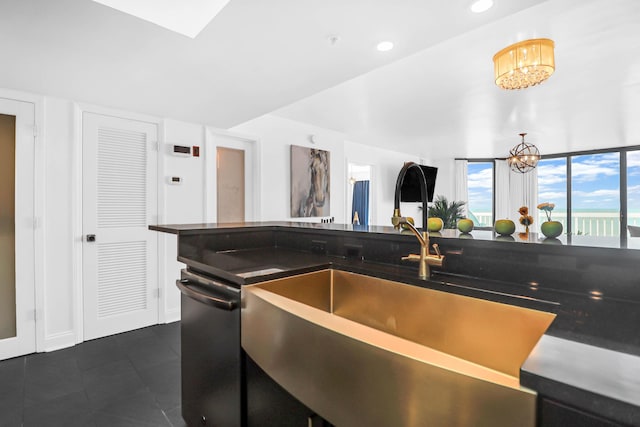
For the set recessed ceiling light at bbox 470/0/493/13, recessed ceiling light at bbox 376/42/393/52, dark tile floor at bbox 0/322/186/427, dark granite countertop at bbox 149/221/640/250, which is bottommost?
dark tile floor at bbox 0/322/186/427

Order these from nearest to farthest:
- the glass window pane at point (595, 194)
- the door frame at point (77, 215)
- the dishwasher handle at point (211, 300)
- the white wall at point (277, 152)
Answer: the dishwasher handle at point (211, 300), the door frame at point (77, 215), the white wall at point (277, 152), the glass window pane at point (595, 194)

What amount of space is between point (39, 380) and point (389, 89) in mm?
3863

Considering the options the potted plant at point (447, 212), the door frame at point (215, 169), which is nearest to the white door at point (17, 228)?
the door frame at point (215, 169)

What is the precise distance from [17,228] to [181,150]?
1.53 metres

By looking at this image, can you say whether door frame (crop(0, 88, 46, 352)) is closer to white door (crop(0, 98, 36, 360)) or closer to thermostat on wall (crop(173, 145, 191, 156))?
white door (crop(0, 98, 36, 360))

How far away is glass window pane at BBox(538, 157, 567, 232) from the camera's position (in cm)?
721

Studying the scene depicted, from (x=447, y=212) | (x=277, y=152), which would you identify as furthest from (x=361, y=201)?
(x=277, y=152)

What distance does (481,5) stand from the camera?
1532mm

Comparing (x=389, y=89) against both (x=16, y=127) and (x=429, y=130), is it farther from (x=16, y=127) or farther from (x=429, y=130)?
(x=16, y=127)

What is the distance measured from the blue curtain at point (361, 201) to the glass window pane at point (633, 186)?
5052 mm

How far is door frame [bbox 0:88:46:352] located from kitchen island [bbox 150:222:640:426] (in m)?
1.88

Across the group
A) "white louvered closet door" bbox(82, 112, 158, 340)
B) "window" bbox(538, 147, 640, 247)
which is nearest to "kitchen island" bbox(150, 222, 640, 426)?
"white louvered closet door" bbox(82, 112, 158, 340)

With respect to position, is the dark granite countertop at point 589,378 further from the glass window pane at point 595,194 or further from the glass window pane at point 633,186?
the glass window pane at point 633,186

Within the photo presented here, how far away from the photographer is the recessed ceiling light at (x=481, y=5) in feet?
4.95
